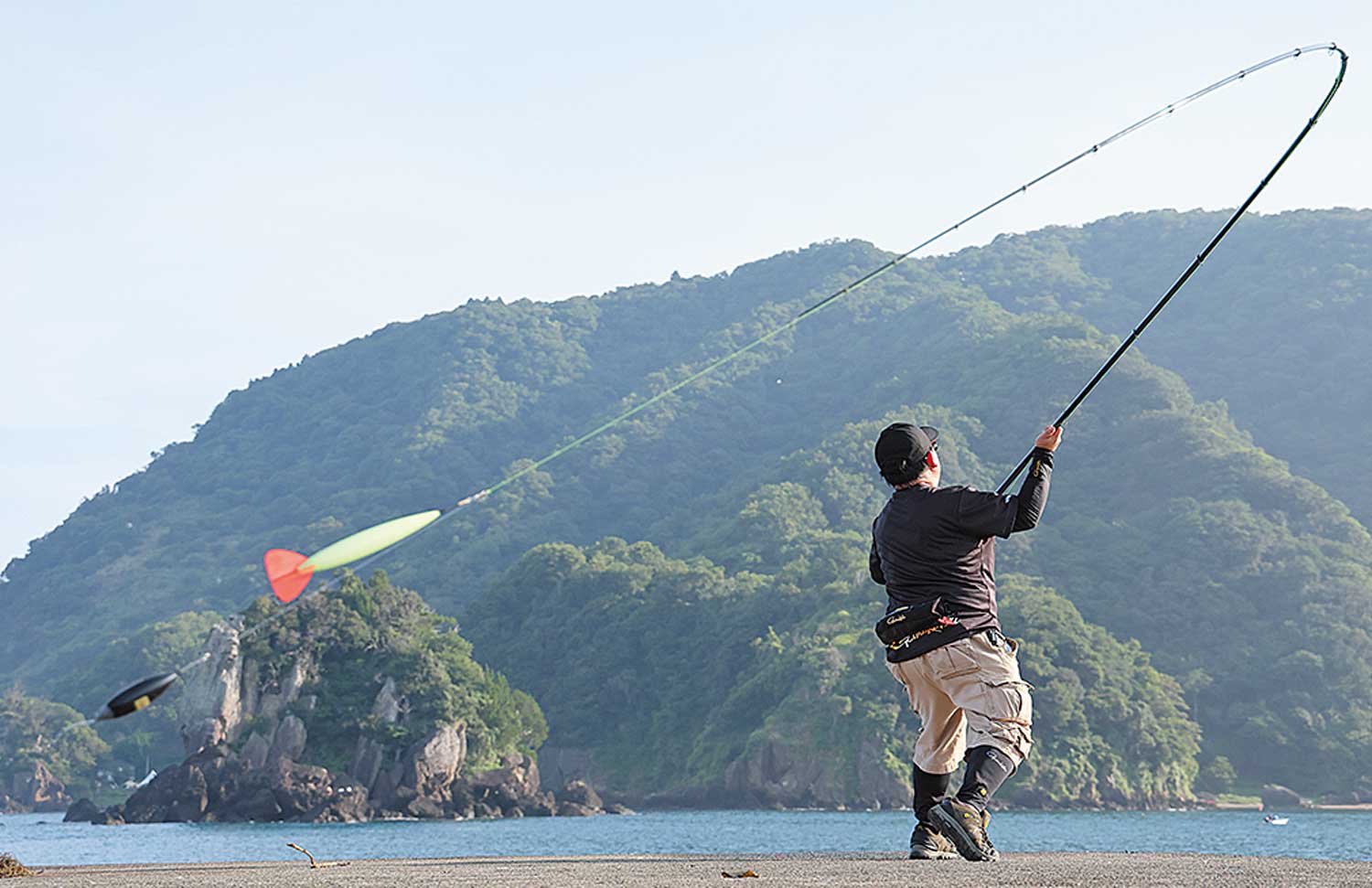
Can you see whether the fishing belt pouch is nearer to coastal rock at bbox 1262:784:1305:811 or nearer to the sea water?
the sea water

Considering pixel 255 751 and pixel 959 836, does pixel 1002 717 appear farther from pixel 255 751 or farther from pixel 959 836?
pixel 255 751

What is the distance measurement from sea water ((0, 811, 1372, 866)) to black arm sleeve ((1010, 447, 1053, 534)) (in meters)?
28.8

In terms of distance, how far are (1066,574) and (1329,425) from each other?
160ft

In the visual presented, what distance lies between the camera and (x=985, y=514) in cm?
898

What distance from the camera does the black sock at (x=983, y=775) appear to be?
8.96m

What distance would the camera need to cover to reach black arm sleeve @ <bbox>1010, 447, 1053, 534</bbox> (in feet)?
29.0

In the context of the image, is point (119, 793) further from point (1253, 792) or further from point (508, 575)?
point (1253, 792)

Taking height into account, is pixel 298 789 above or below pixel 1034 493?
below

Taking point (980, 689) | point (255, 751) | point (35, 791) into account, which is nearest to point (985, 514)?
point (980, 689)

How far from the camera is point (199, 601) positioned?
16700cm

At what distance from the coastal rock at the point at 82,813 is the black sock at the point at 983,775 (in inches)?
3759

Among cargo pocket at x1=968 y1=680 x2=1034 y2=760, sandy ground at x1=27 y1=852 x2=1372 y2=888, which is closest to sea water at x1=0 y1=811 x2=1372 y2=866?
sandy ground at x1=27 y1=852 x2=1372 y2=888

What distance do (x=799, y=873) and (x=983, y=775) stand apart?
A: 3.85 ft

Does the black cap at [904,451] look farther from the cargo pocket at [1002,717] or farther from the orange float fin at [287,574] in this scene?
the orange float fin at [287,574]
